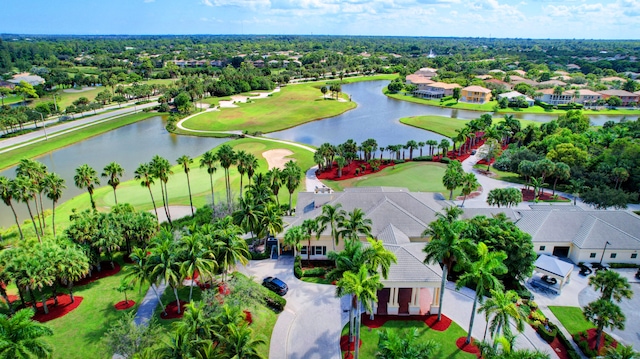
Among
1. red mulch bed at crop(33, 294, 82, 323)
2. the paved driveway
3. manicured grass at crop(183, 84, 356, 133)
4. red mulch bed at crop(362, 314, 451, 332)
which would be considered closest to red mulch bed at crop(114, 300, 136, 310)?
red mulch bed at crop(33, 294, 82, 323)

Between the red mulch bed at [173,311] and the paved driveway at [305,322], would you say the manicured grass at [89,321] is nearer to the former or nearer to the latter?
the red mulch bed at [173,311]

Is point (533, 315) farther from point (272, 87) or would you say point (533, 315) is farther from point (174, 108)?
point (272, 87)

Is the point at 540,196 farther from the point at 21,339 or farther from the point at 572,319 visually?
the point at 21,339

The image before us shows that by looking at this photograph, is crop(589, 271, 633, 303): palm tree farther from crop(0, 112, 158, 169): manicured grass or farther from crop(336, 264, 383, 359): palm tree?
crop(0, 112, 158, 169): manicured grass

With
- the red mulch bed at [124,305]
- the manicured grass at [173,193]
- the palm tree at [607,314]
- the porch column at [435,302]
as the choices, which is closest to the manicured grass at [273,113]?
the manicured grass at [173,193]

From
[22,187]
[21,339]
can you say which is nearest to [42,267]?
[21,339]

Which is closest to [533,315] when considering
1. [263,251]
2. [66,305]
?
[263,251]

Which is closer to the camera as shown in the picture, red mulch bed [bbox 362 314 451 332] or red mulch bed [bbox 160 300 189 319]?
red mulch bed [bbox 362 314 451 332]
